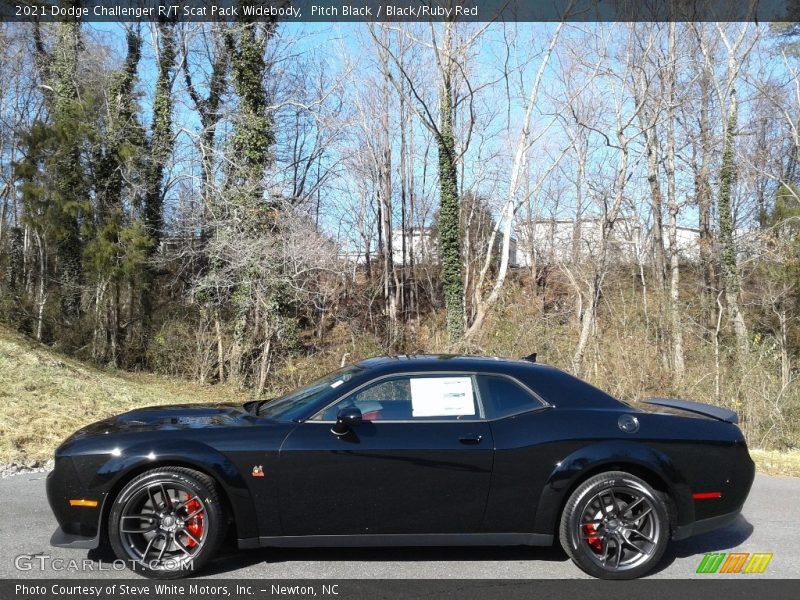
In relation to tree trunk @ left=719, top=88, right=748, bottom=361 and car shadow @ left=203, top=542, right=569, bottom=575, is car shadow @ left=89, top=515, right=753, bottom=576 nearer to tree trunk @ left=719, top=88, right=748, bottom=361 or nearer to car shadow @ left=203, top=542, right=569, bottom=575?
car shadow @ left=203, top=542, right=569, bottom=575

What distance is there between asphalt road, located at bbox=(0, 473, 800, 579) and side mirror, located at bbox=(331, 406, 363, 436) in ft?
2.97

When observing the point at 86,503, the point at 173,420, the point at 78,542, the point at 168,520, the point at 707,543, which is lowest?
the point at 707,543

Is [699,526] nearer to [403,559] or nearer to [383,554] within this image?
[403,559]

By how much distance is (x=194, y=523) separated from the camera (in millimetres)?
4480

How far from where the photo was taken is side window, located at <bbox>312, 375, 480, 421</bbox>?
4805mm

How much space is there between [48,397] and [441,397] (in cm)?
854

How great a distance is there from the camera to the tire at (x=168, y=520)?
442 cm

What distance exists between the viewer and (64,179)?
20906 mm

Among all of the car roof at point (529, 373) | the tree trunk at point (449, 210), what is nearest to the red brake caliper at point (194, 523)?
the car roof at point (529, 373)

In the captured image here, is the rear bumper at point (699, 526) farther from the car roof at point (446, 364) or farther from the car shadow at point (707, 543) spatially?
the car roof at point (446, 364)
